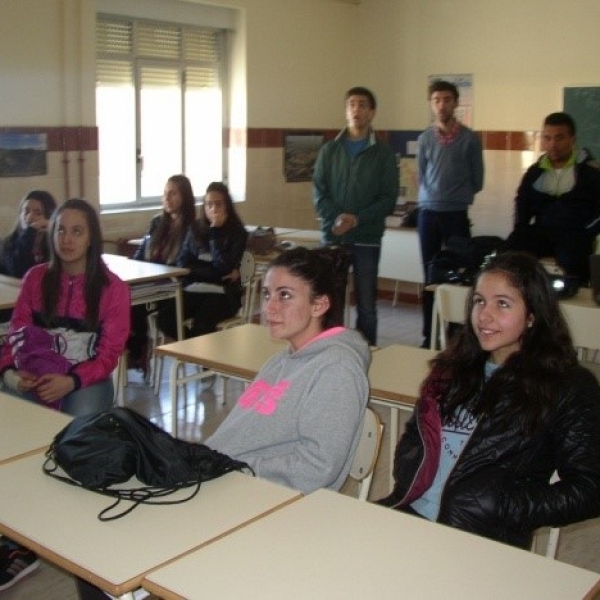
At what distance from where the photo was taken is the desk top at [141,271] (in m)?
4.80

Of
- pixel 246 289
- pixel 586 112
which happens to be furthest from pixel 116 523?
pixel 586 112

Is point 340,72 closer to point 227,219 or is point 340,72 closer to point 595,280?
point 227,219

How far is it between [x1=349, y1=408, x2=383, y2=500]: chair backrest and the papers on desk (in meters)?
2.91

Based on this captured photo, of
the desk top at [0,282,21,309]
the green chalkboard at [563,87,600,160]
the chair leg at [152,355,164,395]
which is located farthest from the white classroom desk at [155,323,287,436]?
the green chalkboard at [563,87,600,160]

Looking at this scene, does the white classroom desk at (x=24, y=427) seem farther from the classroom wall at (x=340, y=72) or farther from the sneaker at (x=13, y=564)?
the classroom wall at (x=340, y=72)

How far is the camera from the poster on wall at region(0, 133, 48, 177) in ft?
19.3

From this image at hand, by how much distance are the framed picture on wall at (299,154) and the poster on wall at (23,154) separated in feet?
8.39

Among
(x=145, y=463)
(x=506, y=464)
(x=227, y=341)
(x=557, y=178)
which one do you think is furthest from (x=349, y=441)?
(x=557, y=178)

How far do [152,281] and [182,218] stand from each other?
0.72 m

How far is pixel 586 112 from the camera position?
704 cm

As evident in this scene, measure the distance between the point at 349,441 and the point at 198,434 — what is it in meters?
2.44

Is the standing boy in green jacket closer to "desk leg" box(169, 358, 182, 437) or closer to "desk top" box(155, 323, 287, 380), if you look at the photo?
"desk top" box(155, 323, 287, 380)

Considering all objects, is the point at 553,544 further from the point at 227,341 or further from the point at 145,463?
the point at 227,341

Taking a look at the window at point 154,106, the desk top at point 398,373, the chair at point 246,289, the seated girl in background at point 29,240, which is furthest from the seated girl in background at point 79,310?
the window at point 154,106
